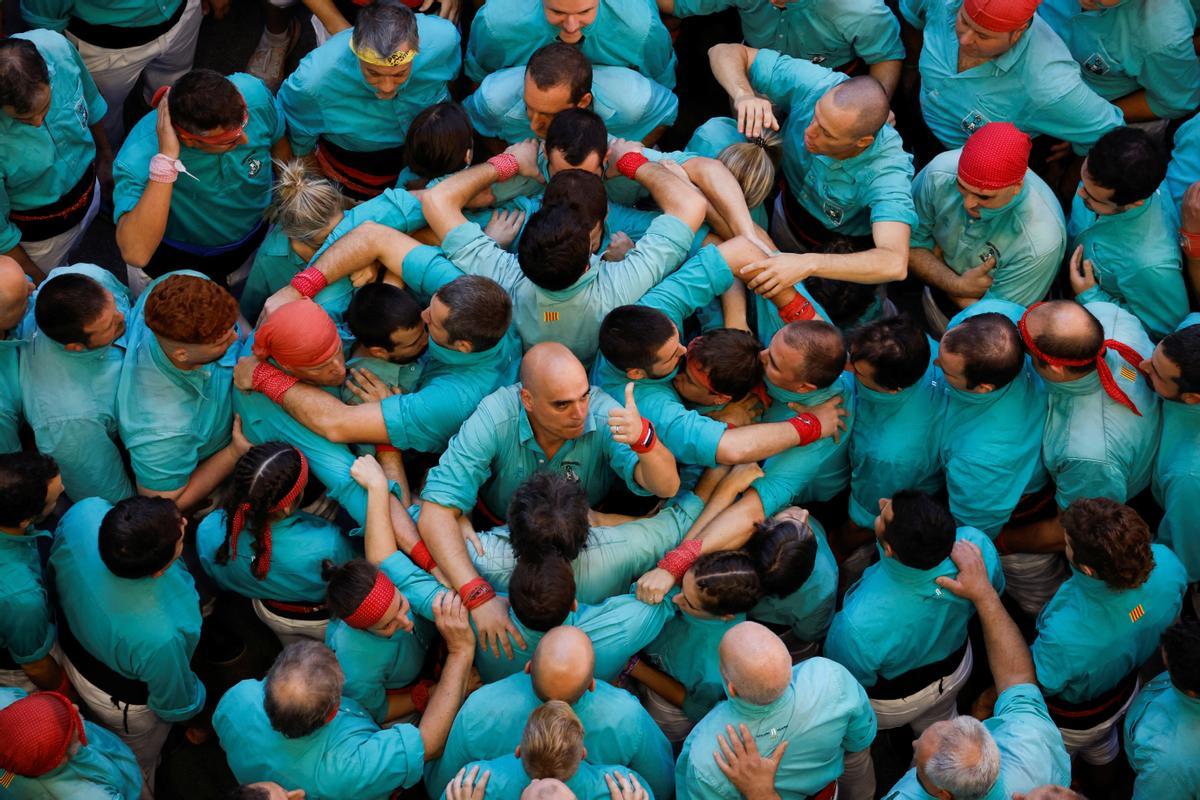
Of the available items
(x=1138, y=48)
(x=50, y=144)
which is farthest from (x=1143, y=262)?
(x=50, y=144)

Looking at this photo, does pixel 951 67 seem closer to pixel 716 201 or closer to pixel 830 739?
pixel 716 201

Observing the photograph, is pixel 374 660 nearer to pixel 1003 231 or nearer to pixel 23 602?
pixel 23 602

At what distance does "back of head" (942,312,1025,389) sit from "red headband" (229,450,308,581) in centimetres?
279

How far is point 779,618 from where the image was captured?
6.28m

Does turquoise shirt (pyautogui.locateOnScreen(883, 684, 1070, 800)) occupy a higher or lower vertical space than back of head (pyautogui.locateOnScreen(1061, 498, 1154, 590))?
lower

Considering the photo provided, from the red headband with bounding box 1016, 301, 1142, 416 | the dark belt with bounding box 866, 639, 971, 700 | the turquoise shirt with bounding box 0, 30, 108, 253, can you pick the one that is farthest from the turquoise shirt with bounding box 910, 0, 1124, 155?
the turquoise shirt with bounding box 0, 30, 108, 253

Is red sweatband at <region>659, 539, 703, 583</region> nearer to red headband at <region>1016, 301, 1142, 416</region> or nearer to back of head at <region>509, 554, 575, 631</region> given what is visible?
back of head at <region>509, 554, 575, 631</region>

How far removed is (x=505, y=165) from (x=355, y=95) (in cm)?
91

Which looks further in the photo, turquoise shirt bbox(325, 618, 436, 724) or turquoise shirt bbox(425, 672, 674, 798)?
turquoise shirt bbox(325, 618, 436, 724)

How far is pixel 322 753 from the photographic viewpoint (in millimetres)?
5270

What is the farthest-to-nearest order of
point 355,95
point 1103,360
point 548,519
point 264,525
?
point 355,95, point 1103,360, point 264,525, point 548,519

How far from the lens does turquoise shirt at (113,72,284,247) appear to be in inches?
264

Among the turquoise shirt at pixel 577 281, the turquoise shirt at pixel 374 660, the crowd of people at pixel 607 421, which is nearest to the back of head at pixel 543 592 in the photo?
the crowd of people at pixel 607 421

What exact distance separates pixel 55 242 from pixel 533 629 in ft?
11.5
